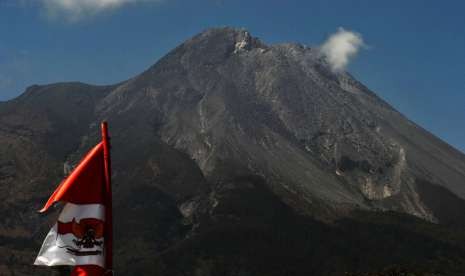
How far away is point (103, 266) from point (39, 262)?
1103 millimetres

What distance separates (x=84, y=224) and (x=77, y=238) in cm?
29

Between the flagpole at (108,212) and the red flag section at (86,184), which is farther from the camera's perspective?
the red flag section at (86,184)

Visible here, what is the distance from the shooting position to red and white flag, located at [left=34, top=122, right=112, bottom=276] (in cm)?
1295

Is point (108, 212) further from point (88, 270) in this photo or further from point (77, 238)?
point (88, 270)

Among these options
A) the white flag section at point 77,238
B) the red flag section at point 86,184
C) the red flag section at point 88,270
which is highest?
the red flag section at point 86,184

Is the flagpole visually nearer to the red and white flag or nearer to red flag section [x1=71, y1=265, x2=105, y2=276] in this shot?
the red and white flag

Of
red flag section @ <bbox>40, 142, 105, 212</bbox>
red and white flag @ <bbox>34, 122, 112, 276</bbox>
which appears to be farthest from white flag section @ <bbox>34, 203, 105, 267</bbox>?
red flag section @ <bbox>40, 142, 105, 212</bbox>

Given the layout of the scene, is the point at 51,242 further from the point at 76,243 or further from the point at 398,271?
the point at 398,271

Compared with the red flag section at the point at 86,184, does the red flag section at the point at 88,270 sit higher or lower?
lower

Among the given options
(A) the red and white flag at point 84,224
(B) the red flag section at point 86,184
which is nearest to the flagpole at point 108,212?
(A) the red and white flag at point 84,224

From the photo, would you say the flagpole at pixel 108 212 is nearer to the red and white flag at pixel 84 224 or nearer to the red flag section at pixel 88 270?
the red and white flag at pixel 84 224

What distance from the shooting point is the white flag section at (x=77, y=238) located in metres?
12.9

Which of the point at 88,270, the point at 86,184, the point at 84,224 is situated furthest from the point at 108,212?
the point at 88,270

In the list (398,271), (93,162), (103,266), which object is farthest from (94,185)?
(398,271)
